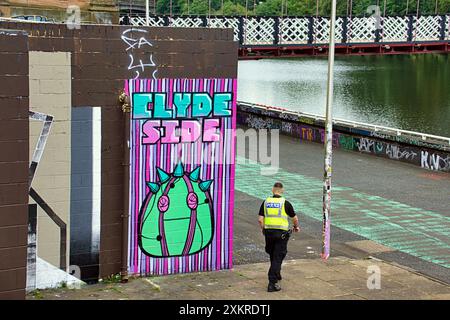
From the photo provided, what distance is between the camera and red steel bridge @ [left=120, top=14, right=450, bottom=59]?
41.8 m

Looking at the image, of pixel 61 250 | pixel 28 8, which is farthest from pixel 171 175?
pixel 28 8

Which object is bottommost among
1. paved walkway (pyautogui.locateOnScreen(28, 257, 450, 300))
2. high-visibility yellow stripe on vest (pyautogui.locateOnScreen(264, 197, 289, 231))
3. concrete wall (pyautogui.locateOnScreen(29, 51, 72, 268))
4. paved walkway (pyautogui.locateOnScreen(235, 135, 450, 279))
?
paved walkway (pyautogui.locateOnScreen(235, 135, 450, 279))

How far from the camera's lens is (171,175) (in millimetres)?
12062

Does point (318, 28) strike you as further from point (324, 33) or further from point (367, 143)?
point (367, 143)

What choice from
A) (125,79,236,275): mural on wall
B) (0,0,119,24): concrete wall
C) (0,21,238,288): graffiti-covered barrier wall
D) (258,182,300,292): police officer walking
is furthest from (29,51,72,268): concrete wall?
(0,0,119,24): concrete wall

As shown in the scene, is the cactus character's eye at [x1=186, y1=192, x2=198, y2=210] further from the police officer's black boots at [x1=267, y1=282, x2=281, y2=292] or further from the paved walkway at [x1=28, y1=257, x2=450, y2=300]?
the police officer's black boots at [x1=267, y1=282, x2=281, y2=292]

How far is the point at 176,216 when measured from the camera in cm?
1213

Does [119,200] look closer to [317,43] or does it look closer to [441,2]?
[317,43]

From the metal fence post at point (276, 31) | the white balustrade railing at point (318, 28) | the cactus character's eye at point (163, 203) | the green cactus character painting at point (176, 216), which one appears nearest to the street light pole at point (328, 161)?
the green cactus character painting at point (176, 216)

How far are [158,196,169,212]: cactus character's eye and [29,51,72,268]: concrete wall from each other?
148 centimetres

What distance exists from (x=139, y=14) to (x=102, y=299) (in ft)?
107

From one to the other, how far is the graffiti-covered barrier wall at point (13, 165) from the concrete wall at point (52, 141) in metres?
0.59

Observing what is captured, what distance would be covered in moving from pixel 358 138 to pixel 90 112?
20.2 metres

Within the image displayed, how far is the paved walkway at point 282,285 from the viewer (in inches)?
439
